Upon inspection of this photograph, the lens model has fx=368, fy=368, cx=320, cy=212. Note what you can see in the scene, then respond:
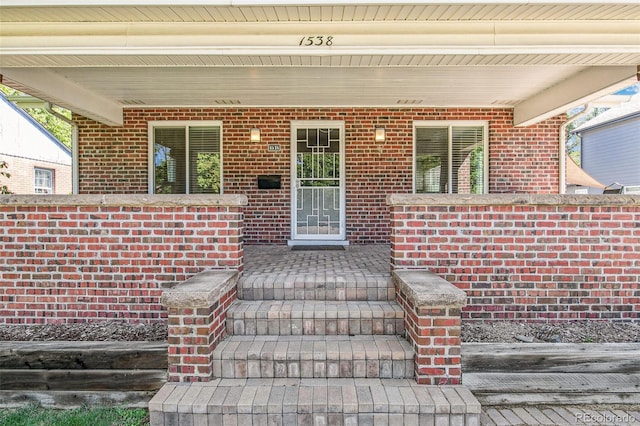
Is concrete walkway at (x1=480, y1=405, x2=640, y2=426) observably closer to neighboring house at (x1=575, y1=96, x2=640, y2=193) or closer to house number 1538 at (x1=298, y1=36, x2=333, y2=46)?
house number 1538 at (x1=298, y1=36, x2=333, y2=46)

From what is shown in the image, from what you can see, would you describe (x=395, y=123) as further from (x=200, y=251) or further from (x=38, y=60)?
(x=38, y=60)

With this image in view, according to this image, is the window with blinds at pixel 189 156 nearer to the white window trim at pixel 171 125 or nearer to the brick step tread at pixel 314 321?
the white window trim at pixel 171 125

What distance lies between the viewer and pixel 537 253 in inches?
130

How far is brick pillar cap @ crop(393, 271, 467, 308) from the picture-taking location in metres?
2.45

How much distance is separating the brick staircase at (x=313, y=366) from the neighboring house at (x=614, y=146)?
13504 millimetres

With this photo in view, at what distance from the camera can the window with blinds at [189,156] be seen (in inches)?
254

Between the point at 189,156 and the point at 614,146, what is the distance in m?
15.6

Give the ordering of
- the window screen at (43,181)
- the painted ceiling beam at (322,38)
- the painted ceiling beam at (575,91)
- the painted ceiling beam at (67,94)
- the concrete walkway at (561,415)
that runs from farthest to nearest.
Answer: the window screen at (43,181) < the painted ceiling beam at (67,94) < the painted ceiling beam at (575,91) < the painted ceiling beam at (322,38) < the concrete walkway at (561,415)

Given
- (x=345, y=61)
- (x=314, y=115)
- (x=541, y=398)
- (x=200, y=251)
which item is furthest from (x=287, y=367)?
(x=314, y=115)

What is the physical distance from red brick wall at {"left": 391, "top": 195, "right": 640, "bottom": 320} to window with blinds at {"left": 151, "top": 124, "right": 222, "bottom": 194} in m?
4.15

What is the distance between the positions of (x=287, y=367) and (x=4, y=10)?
383 centimetres

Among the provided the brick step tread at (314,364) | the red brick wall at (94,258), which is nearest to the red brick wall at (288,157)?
the red brick wall at (94,258)

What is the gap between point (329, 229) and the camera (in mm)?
6402

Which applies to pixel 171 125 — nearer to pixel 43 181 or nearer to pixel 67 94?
pixel 67 94
